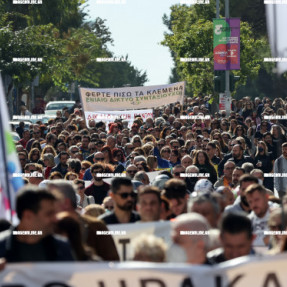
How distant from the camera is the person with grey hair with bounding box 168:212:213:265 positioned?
6730 millimetres

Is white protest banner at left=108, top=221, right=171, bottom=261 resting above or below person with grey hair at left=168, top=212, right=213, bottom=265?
below

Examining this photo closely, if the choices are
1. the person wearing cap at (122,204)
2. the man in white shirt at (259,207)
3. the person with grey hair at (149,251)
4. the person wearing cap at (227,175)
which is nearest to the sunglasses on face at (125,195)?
the person wearing cap at (122,204)

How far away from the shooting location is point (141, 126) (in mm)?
23406

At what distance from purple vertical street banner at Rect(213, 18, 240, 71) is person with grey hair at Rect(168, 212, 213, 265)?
2421 centimetres

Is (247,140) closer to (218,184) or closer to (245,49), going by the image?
(218,184)

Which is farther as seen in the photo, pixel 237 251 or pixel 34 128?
pixel 34 128

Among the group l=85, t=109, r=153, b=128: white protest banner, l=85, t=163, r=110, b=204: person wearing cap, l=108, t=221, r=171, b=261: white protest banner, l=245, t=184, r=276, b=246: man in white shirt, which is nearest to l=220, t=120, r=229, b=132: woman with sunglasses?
l=85, t=109, r=153, b=128: white protest banner

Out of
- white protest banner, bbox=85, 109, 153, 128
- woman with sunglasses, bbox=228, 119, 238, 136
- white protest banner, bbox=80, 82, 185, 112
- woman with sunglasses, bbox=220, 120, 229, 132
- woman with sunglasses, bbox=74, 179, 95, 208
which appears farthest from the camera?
white protest banner, bbox=80, 82, 185, 112

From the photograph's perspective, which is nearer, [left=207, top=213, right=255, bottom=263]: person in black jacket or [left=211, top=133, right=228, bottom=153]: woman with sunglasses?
[left=207, top=213, right=255, bottom=263]: person in black jacket

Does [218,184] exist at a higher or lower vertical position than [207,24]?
lower

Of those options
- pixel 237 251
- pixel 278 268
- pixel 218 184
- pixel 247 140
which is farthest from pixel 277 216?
pixel 247 140

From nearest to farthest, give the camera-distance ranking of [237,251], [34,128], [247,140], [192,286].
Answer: [192,286]
[237,251]
[247,140]
[34,128]

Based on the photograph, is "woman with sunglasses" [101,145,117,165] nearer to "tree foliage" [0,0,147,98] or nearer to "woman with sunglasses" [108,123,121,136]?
"woman with sunglasses" [108,123,121,136]

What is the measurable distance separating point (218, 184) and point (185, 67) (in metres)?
27.9
